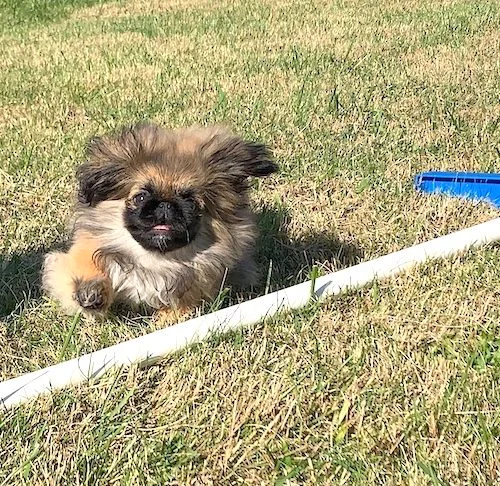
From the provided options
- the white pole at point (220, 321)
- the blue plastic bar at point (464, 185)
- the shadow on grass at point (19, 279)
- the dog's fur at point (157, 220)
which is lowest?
the blue plastic bar at point (464, 185)

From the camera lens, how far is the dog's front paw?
119 inches

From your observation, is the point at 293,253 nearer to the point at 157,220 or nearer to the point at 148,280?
the point at 148,280

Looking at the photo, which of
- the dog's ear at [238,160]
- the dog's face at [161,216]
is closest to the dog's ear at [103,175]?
the dog's face at [161,216]

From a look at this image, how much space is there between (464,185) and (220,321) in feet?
6.68

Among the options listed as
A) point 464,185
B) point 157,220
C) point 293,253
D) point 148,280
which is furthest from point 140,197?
point 464,185

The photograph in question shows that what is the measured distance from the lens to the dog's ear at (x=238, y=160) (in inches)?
121

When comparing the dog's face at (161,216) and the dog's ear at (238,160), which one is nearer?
the dog's face at (161,216)

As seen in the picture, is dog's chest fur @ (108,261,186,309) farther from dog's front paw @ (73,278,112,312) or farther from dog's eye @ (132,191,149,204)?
dog's eye @ (132,191,149,204)

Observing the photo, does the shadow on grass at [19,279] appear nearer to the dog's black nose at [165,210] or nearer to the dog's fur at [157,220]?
the dog's fur at [157,220]

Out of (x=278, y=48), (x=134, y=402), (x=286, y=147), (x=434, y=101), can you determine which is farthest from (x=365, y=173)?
(x=278, y=48)

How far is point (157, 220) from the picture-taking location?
2854 millimetres

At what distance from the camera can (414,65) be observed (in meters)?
7.27

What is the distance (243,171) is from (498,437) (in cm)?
138

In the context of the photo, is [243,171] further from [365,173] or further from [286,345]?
[365,173]
